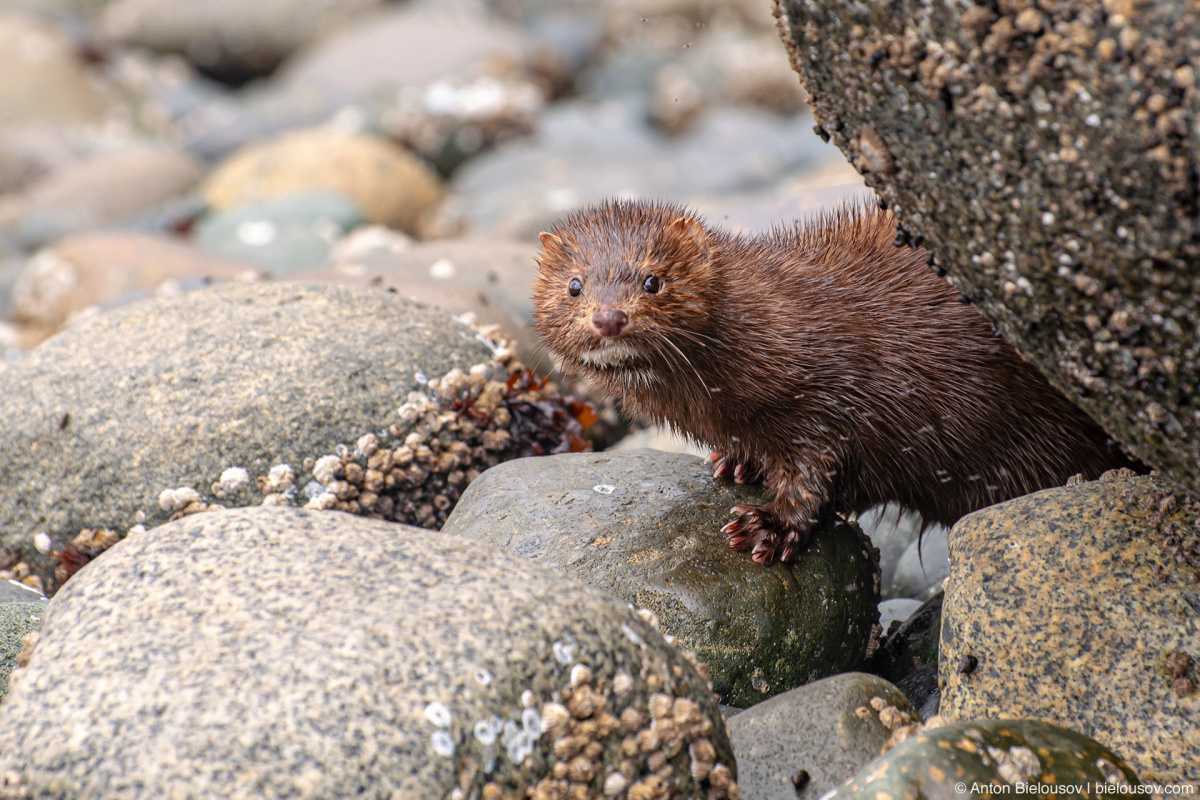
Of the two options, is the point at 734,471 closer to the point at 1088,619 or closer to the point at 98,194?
the point at 1088,619

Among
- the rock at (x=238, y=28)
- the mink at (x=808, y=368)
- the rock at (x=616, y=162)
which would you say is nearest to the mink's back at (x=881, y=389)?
the mink at (x=808, y=368)

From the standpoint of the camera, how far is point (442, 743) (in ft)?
9.73

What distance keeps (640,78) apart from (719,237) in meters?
16.8

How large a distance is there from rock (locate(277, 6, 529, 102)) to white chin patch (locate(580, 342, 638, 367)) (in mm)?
14690

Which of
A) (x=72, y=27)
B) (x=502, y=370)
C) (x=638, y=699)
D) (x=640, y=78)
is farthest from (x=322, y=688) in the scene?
(x=72, y=27)

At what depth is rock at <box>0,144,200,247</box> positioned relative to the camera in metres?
14.7

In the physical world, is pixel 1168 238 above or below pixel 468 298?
above

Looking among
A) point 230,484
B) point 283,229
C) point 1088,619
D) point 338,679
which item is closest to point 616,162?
point 283,229

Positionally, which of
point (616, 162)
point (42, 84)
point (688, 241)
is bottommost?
point (42, 84)

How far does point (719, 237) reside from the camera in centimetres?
512

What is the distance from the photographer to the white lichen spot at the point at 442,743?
9.70 ft

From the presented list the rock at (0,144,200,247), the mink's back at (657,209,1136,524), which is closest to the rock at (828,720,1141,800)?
the mink's back at (657,209,1136,524)

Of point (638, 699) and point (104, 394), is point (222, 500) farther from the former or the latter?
point (638, 699)

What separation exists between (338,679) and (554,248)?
2.48 m
